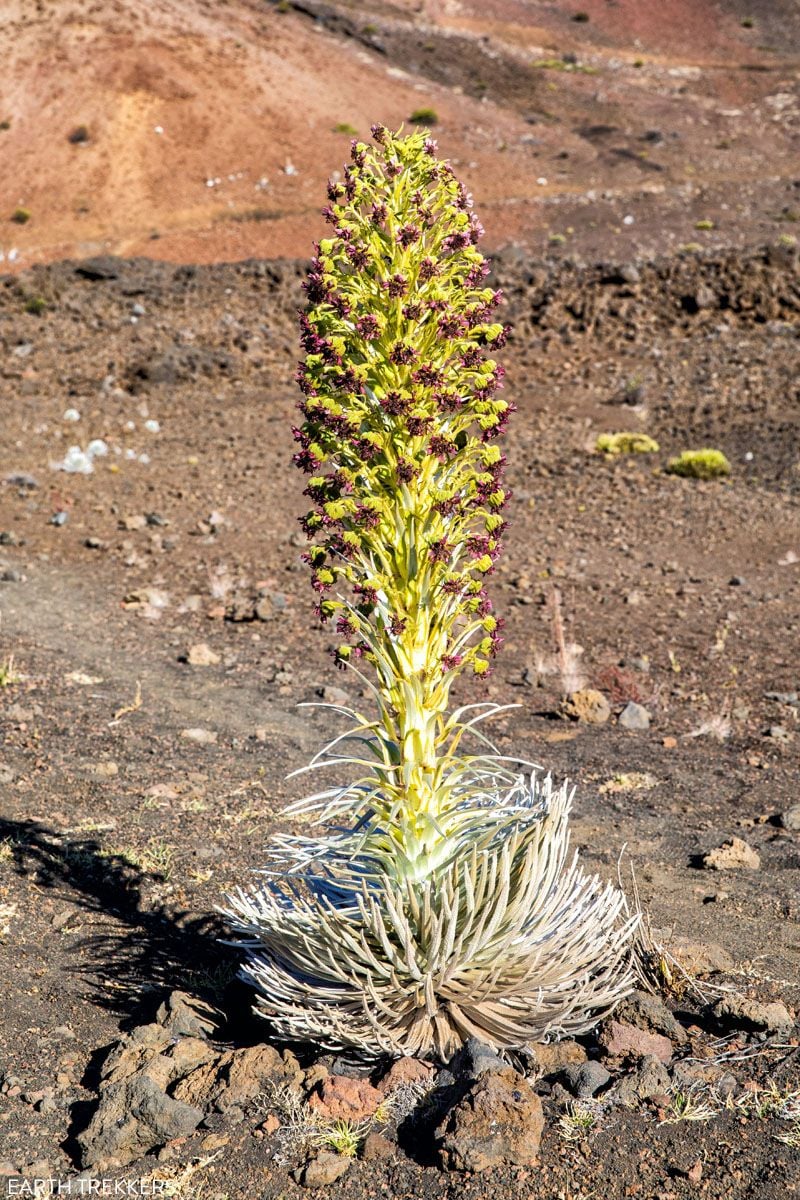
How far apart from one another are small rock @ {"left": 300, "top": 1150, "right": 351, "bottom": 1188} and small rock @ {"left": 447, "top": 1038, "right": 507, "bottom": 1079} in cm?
35

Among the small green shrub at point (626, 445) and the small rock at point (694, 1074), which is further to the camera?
the small green shrub at point (626, 445)

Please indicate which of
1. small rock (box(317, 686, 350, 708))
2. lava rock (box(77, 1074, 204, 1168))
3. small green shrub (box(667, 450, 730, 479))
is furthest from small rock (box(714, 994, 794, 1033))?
small green shrub (box(667, 450, 730, 479))

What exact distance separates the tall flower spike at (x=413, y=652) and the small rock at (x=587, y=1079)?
0.14 metres

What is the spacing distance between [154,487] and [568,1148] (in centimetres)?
1015

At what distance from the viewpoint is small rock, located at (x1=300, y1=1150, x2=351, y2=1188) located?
112 inches

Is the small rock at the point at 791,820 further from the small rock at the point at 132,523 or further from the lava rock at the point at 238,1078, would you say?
the small rock at the point at 132,523

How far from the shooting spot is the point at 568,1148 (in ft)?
9.39

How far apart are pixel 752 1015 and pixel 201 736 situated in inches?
148

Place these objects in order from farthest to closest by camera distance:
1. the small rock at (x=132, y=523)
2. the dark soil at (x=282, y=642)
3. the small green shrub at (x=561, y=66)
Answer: the small green shrub at (x=561, y=66), the small rock at (x=132, y=523), the dark soil at (x=282, y=642)

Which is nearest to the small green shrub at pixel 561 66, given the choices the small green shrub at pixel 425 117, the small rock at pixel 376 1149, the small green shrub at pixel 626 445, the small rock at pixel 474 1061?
the small green shrub at pixel 425 117

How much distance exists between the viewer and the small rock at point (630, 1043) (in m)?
3.20

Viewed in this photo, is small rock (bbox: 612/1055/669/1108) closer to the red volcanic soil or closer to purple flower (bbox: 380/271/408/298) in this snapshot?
purple flower (bbox: 380/271/408/298)

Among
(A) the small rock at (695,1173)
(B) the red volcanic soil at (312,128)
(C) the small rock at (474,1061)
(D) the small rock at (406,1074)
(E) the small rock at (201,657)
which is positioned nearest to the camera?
(A) the small rock at (695,1173)

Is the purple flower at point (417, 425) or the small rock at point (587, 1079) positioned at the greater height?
the purple flower at point (417, 425)
